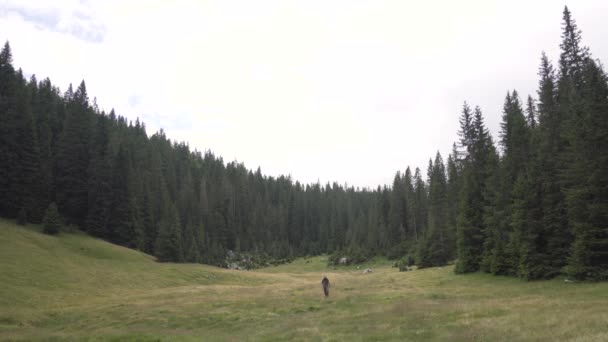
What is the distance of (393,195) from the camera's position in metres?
123

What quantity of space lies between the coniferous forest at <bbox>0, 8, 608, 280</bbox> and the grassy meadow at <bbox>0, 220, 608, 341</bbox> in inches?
202

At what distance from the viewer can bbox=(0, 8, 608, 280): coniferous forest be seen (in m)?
33.2

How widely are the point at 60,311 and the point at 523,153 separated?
156ft

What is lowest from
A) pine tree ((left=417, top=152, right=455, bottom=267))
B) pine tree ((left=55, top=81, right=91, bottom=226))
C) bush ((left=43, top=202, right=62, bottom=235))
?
pine tree ((left=417, top=152, right=455, bottom=267))

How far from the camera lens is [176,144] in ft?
627

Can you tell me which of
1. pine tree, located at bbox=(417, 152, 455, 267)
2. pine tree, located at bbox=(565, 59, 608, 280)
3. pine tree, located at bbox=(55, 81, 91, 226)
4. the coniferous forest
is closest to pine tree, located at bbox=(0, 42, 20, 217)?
the coniferous forest

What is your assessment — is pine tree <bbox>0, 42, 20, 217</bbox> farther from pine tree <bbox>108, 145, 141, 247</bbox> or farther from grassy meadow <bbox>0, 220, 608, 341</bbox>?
pine tree <bbox>108, 145, 141, 247</bbox>

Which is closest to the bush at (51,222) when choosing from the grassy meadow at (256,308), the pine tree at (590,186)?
the grassy meadow at (256,308)

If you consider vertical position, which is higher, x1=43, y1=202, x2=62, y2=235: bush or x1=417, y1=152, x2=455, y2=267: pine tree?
x1=43, y1=202, x2=62, y2=235: bush

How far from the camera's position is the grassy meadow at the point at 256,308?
1762 centimetres

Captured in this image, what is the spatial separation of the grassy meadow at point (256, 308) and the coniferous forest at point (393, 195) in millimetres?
5137

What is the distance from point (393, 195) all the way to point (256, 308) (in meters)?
96.2

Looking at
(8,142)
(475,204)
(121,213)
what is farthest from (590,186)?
(8,142)

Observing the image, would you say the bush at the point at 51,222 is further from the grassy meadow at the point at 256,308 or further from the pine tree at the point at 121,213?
the pine tree at the point at 121,213
